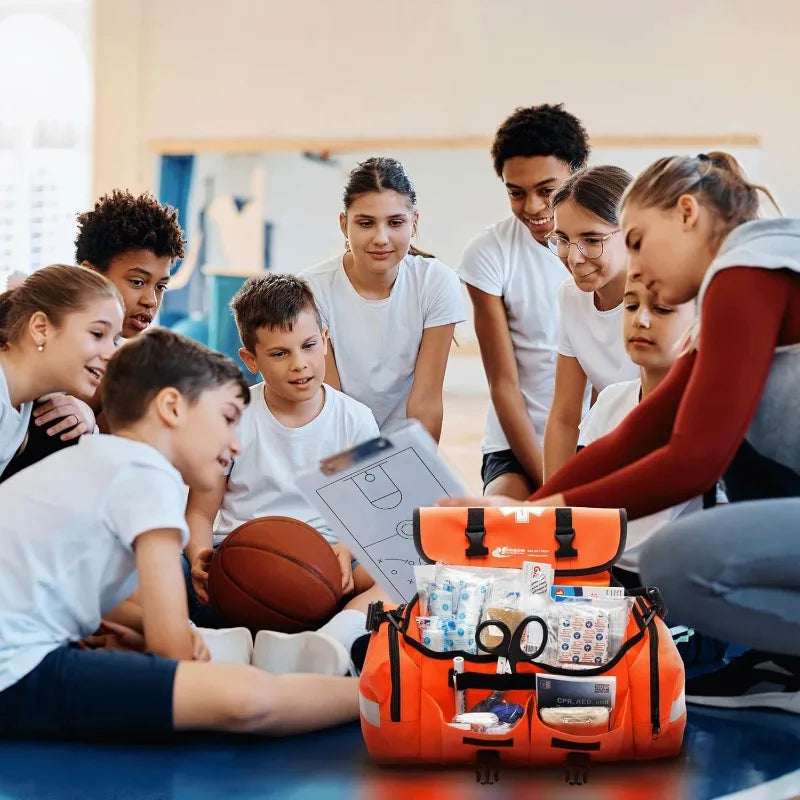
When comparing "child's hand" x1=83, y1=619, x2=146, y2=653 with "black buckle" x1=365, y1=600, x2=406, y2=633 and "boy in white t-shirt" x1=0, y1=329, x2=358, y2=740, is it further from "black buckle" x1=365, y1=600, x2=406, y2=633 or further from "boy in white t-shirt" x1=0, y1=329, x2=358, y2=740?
"black buckle" x1=365, y1=600, x2=406, y2=633

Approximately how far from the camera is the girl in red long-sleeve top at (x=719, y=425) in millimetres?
1515

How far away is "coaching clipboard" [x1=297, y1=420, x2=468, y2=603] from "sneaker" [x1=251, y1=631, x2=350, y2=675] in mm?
151

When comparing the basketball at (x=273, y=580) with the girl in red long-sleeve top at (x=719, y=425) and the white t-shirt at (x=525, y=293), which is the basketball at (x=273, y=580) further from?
the white t-shirt at (x=525, y=293)

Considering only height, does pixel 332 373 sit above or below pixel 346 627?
above

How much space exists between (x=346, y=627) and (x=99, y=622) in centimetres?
44

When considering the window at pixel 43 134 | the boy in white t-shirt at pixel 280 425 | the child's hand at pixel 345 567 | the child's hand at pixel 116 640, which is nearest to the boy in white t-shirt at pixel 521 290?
the boy in white t-shirt at pixel 280 425

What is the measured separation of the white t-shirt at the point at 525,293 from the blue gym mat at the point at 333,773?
4.83ft

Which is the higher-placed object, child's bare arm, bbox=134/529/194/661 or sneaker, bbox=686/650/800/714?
child's bare arm, bbox=134/529/194/661

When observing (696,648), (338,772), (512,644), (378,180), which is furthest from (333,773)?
(378,180)

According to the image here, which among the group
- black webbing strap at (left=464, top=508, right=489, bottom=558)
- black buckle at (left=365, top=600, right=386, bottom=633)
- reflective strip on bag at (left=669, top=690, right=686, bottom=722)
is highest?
black webbing strap at (left=464, top=508, right=489, bottom=558)

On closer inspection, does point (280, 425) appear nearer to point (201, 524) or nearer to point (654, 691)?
point (201, 524)

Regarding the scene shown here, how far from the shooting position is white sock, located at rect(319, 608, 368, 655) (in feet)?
6.31

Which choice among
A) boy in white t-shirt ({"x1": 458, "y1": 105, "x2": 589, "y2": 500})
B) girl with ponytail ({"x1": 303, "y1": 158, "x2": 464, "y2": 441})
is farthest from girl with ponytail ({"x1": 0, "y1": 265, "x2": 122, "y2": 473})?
boy in white t-shirt ({"x1": 458, "y1": 105, "x2": 589, "y2": 500})

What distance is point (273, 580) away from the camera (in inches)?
79.6
